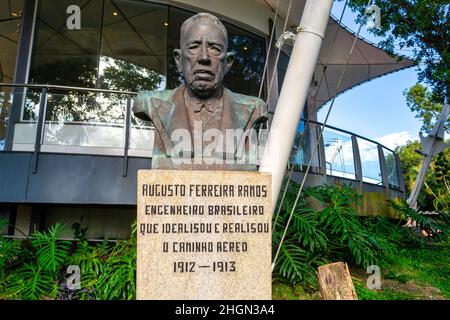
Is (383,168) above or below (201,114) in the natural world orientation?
above

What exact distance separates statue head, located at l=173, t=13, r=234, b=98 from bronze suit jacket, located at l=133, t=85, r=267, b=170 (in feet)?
0.82

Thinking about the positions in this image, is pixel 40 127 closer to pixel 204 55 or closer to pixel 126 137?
pixel 126 137

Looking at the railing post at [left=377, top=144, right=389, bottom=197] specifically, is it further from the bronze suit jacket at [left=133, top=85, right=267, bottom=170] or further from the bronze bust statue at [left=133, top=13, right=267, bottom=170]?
the bronze bust statue at [left=133, top=13, right=267, bottom=170]

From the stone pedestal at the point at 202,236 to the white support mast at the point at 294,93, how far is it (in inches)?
67.0

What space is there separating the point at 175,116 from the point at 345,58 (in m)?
17.0

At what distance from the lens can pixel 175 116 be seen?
3514 mm

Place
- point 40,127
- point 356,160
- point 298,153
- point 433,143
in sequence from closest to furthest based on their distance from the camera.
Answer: point 40,127 < point 298,153 < point 356,160 < point 433,143

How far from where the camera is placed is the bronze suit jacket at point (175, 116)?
3.45 m

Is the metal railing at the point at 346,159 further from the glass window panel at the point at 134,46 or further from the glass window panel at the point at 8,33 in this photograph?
the glass window panel at the point at 8,33

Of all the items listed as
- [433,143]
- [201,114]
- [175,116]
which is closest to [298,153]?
[201,114]

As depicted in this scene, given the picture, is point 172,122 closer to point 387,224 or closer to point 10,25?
point 387,224

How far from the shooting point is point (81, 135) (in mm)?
8133

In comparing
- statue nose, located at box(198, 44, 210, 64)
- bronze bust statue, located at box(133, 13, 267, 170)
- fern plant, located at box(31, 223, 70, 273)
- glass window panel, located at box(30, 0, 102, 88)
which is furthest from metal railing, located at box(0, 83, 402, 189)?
statue nose, located at box(198, 44, 210, 64)
